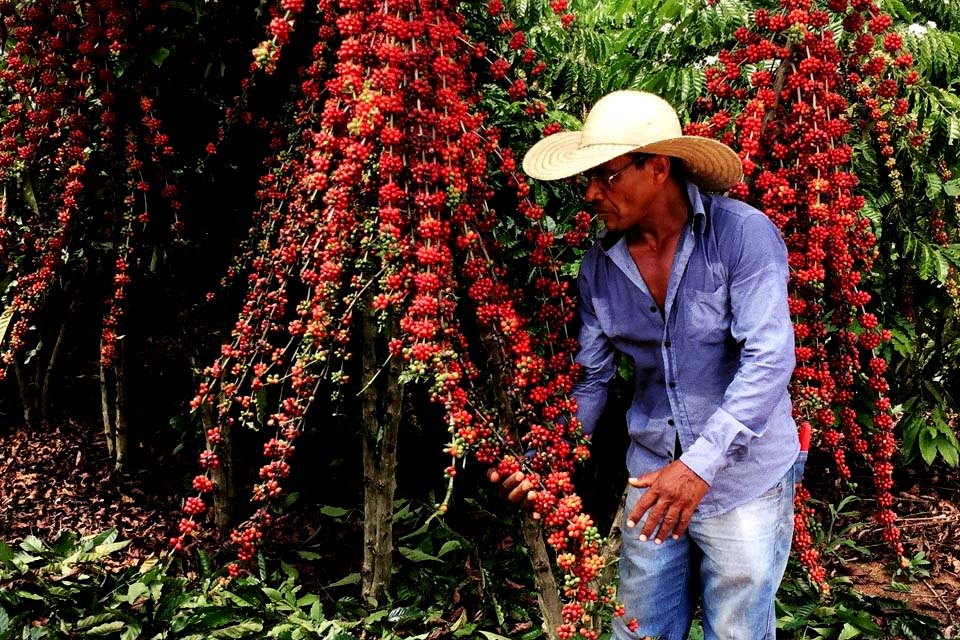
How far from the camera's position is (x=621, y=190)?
1.89 m

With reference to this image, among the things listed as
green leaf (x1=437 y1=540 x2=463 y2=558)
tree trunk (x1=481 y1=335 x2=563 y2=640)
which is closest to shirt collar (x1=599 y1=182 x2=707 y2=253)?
tree trunk (x1=481 y1=335 x2=563 y2=640)

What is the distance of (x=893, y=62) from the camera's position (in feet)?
7.34

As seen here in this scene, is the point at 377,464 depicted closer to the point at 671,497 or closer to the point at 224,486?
the point at 224,486

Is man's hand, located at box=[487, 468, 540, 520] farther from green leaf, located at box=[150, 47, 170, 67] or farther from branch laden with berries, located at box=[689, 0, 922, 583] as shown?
green leaf, located at box=[150, 47, 170, 67]

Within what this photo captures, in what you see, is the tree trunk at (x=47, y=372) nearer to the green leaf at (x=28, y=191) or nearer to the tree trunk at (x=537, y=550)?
the green leaf at (x=28, y=191)

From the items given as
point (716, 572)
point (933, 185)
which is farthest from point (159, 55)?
point (933, 185)

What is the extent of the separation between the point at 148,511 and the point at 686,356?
2494 millimetres

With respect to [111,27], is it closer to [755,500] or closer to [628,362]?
[628,362]

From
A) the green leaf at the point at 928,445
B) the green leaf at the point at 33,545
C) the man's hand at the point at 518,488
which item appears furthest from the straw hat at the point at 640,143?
the green leaf at the point at 33,545

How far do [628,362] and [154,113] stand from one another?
1773 mm

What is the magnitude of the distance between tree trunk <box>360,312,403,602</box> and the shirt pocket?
1.14 meters

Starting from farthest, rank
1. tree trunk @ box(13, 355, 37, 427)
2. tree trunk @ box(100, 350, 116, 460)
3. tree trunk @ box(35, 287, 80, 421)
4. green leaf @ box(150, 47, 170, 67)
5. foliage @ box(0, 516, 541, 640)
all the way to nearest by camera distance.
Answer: tree trunk @ box(13, 355, 37, 427) < tree trunk @ box(35, 287, 80, 421) < tree trunk @ box(100, 350, 116, 460) < foliage @ box(0, 516, 541, 640) < green leaf @ box(150, 47, 170, 67)

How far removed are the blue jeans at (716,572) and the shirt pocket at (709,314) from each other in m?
0.40

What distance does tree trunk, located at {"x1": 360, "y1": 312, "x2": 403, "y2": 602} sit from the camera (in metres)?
2.81
